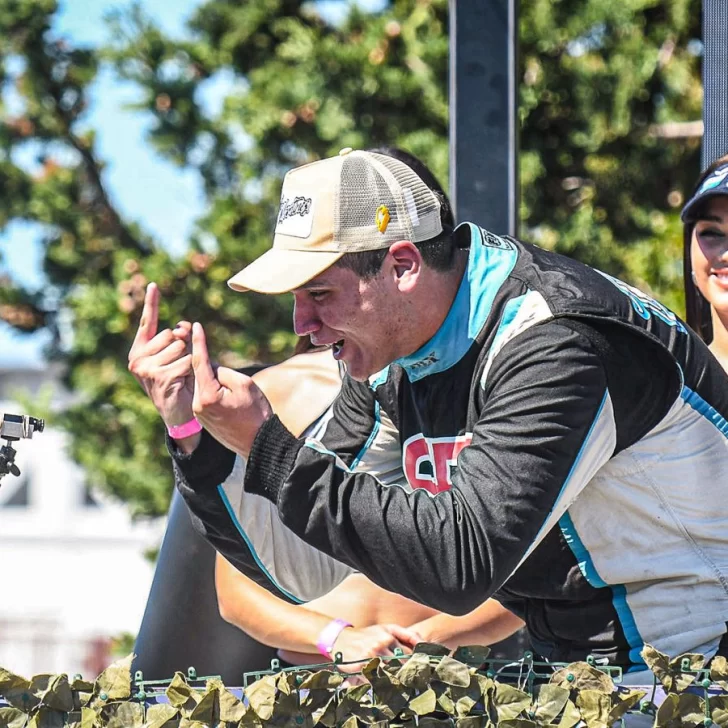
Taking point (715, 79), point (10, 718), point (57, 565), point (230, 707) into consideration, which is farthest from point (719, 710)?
point (57, 565)

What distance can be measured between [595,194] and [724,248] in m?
2.69

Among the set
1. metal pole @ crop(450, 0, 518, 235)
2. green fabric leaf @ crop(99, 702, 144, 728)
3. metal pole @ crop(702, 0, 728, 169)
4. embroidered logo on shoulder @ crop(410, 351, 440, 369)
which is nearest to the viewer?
green fabric leaf @ crop(99, 702, 144, 728)

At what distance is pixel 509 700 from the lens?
5.56ft

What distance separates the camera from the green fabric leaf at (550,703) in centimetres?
168

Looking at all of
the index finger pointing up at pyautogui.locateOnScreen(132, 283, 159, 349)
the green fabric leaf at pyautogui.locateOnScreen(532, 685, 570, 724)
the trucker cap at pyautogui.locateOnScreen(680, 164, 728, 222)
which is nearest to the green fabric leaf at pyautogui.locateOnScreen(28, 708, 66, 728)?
the index finger pointing up at pyautogui.locateOnScreen(132, 283, 159, 349)

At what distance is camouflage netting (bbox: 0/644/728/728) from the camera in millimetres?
1677

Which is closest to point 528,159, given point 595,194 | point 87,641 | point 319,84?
point 595,194

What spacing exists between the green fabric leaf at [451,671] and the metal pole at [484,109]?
4.44 ft

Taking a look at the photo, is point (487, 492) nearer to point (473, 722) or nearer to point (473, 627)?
point (473, 722)

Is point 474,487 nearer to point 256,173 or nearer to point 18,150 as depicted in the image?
point 256,173

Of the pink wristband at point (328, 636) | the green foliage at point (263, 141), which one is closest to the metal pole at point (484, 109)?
the pink wristband at point (328, 636)

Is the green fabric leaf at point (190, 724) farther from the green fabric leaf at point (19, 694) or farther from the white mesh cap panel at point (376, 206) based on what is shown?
the white mesh cap panel at point (376, 206)

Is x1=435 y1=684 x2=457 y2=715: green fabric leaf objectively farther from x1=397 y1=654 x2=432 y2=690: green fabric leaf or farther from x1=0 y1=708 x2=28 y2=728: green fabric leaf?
x1=0 y1=708 x2=28 y2=728: green fabric leaf

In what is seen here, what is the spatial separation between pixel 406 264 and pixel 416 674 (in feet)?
1.91
